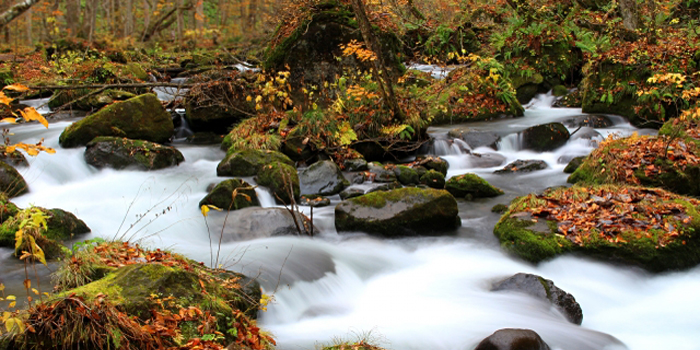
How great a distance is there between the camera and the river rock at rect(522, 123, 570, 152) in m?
11.8

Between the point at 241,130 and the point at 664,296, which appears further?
the point at 241,130

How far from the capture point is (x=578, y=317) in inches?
192

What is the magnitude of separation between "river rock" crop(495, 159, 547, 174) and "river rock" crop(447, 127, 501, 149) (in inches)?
58.3

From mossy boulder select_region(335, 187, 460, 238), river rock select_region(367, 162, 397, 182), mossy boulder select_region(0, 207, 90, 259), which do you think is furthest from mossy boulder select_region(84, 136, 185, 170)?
mossy boulder select_region(335, 187, 460, 238)

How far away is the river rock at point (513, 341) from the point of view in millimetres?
3834

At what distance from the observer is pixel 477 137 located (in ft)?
41.2

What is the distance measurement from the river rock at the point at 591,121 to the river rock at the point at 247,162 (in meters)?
8.24

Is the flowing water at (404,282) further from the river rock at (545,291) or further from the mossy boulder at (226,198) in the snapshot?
the mossy boulder at (226,198)

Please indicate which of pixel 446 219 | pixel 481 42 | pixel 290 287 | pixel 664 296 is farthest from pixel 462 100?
pixel 290 287

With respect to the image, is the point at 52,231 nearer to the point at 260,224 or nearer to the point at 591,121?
the point at 260,224

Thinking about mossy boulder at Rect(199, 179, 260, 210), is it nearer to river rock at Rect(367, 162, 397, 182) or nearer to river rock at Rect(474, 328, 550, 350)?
river rock at Rect(367, 162, 397, 182)

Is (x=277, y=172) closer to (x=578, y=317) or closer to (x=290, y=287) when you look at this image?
(x=290, y=287)

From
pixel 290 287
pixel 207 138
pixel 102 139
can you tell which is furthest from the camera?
pixel 207 138

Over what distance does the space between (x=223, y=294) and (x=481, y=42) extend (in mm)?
16460
